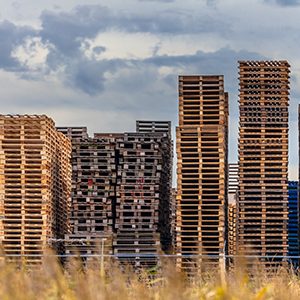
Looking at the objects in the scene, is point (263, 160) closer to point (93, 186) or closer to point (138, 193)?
point (138, 193)

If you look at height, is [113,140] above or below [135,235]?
above

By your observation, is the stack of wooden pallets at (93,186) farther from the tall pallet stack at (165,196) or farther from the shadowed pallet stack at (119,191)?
the tall pallet stack at (165,196)

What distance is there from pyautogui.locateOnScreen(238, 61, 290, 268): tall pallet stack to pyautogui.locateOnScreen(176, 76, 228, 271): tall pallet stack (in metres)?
1.41

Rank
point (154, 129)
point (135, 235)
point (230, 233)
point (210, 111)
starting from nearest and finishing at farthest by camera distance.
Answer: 1. point (135, 235)
2. point (210, 111)
3. point (230, 233)
4. point (154, 129)

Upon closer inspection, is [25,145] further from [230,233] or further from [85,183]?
[230,233]

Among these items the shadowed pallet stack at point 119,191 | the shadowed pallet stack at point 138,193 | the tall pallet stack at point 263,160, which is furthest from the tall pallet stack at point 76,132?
the shadowed pallet stack at point 138,193

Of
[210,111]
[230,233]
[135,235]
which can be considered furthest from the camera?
[230,233]

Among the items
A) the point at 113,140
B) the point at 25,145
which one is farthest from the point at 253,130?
the point at 25,145

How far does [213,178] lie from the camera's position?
26.2 m

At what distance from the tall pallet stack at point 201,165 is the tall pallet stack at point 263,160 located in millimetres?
1406

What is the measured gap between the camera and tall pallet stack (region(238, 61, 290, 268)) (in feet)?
91.0

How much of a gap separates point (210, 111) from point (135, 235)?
4810 mm

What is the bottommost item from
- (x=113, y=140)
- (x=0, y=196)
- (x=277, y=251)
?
(x=277, y=251)

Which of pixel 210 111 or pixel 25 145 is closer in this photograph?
pixel 25 145
